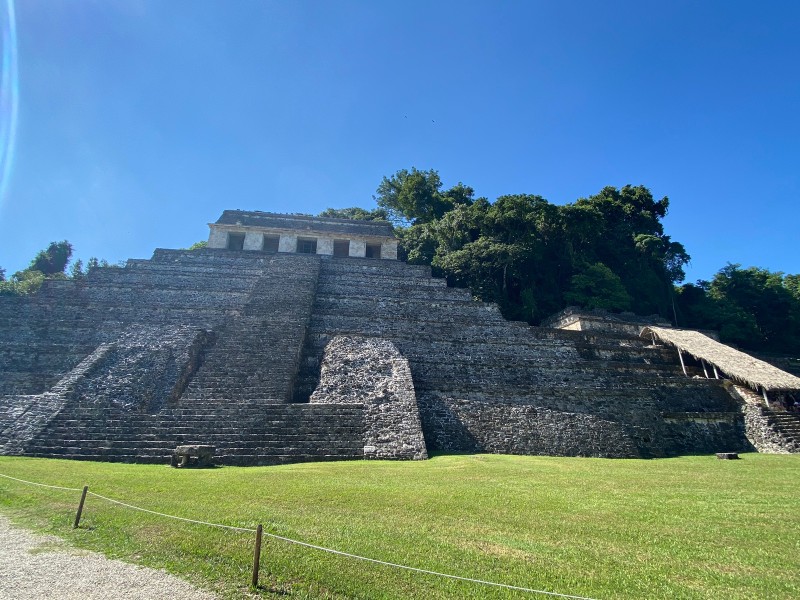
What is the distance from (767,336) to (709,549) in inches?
1215

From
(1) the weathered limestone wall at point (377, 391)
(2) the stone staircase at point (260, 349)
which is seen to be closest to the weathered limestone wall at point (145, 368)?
(2) the stone staircase at point (260, 349)

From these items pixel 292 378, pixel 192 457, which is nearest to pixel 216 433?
pixel 192 457

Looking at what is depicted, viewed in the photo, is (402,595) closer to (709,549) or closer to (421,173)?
(709,549)

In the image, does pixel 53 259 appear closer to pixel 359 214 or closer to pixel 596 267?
pixel 359 214

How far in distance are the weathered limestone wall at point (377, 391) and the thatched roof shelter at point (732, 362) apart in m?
11.6

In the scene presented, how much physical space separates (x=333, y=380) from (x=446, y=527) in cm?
823

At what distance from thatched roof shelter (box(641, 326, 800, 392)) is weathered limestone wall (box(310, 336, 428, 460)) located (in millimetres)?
11550

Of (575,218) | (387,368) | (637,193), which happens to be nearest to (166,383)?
(387,368)

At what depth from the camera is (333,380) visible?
12578 mm

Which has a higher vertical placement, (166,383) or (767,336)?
(767,336)

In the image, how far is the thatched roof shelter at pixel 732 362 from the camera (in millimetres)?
14289

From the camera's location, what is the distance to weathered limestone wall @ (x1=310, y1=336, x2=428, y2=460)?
986cm

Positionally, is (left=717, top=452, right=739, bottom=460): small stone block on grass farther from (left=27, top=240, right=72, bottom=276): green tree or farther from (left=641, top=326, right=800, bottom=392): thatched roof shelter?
(left=27, top=240, right=72, bottom=276): green tree

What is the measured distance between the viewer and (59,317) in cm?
1661
